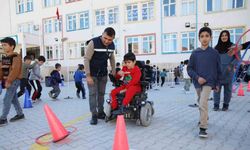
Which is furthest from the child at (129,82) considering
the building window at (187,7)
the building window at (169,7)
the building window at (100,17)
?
the building window at (100,17)

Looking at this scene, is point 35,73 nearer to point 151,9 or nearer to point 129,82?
point 129,82

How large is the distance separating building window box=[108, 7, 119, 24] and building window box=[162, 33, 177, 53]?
573cm

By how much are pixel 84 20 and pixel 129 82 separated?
23066 mm

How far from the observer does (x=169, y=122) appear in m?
5.48

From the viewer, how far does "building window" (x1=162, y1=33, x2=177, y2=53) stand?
72.2 ft

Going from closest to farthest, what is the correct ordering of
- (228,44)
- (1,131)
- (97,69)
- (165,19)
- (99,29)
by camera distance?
1. (1,131)
2. (97,69)
3. (228,44)
4. (165,19)
5. (99,29)

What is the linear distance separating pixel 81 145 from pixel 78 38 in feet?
79.8

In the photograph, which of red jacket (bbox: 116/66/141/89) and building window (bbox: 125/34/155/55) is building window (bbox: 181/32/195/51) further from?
red jacket (bbox: 116/66/141/89)

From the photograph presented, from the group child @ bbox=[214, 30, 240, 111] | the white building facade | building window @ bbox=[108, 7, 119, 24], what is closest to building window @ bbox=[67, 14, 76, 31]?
the white building facade

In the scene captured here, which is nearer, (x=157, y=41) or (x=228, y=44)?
(x=228, y=44)

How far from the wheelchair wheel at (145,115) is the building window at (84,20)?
902 inches

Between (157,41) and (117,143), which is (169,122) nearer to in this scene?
(117,143)

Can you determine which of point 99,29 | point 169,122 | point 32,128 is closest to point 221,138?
point 169,122

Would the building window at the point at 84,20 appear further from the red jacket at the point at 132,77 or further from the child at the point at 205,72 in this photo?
the child at the point at 205,72
